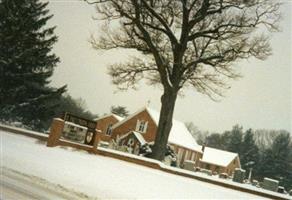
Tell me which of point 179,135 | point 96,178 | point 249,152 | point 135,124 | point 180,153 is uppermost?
point 249,152

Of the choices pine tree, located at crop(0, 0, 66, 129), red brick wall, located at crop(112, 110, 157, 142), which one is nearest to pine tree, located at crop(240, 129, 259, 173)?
red brick wall, located at crop(112, 110, 157, 142)

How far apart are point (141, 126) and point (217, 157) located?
955 inches

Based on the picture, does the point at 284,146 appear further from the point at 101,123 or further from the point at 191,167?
the point at 191,167

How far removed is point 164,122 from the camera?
80.0 feet

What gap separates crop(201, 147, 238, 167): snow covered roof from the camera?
7394cm

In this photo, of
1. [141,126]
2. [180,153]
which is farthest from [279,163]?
[141,126]

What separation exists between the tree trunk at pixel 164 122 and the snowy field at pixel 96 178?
6951mm

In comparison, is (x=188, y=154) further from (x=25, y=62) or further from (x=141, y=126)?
(x=25, y=62)

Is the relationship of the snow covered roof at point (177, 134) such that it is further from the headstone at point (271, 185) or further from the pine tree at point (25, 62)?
the headstone at point (271, 185)

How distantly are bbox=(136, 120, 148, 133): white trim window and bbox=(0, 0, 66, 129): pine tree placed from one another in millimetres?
19706

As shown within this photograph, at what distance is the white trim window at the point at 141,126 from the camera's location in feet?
185

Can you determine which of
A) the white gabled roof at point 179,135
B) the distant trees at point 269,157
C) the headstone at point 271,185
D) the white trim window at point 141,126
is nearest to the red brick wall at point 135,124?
the white trim window at point 141,126

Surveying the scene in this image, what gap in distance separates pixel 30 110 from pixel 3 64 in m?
4.79

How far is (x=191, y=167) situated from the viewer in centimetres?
2942
